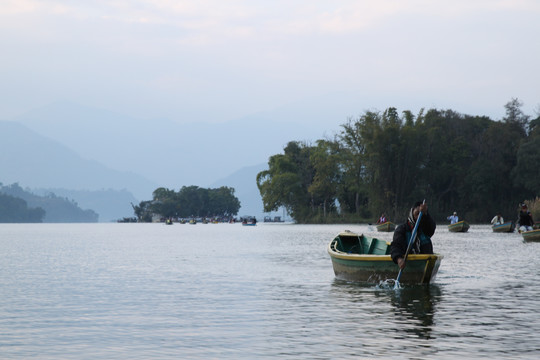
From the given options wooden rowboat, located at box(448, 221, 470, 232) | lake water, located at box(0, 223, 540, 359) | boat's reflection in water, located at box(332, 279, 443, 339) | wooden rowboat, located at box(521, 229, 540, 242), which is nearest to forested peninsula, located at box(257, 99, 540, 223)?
wooden rowboat, located at box(448, 221, 470, 232)

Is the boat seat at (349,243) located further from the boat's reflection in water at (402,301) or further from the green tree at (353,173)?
the green tree at (353,173)

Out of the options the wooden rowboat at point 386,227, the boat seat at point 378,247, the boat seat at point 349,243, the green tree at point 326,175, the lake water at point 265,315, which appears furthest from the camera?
the green tree at point 326,175

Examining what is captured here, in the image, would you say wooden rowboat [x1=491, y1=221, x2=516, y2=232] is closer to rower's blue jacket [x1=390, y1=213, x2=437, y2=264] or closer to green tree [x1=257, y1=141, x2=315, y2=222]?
rower's blue jacket [x1=390, y1=213, x2=437, y2=264]

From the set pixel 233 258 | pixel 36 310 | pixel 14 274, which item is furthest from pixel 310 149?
pixel 36 310

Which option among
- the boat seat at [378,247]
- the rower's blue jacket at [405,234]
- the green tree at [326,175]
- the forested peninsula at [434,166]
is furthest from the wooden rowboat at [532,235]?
the green tree at [326,175]

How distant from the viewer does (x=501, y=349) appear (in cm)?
1330

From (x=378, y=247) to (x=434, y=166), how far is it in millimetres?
88367

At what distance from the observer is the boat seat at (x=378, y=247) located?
92.8ft

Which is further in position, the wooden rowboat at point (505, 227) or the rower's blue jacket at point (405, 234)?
the wooden rowboat at point (505, 227)

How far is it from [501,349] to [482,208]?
106 m

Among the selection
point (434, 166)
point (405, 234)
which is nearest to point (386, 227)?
point (434, 166)

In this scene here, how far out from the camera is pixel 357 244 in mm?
30203

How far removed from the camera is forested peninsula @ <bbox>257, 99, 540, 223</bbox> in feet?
358

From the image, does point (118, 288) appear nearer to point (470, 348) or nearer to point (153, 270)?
point (153, 270)
